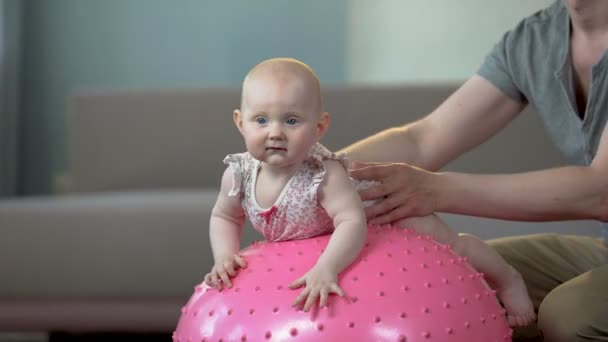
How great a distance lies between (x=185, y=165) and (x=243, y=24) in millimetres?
836

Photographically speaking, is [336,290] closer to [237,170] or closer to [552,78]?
[237,170]

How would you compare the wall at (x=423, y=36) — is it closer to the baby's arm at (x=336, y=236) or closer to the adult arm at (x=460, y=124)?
the adult arm at (x=460, y=124)

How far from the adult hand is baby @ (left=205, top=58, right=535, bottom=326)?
0.02 metres

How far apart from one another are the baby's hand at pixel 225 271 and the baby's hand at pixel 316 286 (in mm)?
108

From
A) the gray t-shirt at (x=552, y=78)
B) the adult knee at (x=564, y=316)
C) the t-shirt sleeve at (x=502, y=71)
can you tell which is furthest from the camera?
the t-shirt sleeve at (x=502, y=71)

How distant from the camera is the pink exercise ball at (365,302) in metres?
0.99

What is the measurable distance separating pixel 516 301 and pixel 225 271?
49 centimetres

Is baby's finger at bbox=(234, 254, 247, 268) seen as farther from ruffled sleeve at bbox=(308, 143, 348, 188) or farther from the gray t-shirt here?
the gray t-shirt

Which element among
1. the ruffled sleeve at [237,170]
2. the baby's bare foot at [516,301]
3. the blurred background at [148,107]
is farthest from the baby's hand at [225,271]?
the blurred background at [148,107]

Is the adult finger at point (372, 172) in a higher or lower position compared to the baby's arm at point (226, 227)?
higher

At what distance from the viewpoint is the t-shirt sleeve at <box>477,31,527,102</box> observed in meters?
1.68

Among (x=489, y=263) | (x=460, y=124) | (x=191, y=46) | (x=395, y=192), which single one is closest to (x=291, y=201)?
(x=395, y=192)

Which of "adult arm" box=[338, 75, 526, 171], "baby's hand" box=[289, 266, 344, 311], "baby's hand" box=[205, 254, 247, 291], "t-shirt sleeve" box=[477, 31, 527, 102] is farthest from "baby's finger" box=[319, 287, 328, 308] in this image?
"t-shirt sleeve" box=[477, 31, 527, 102]

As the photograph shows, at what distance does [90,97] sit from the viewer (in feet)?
9.96
